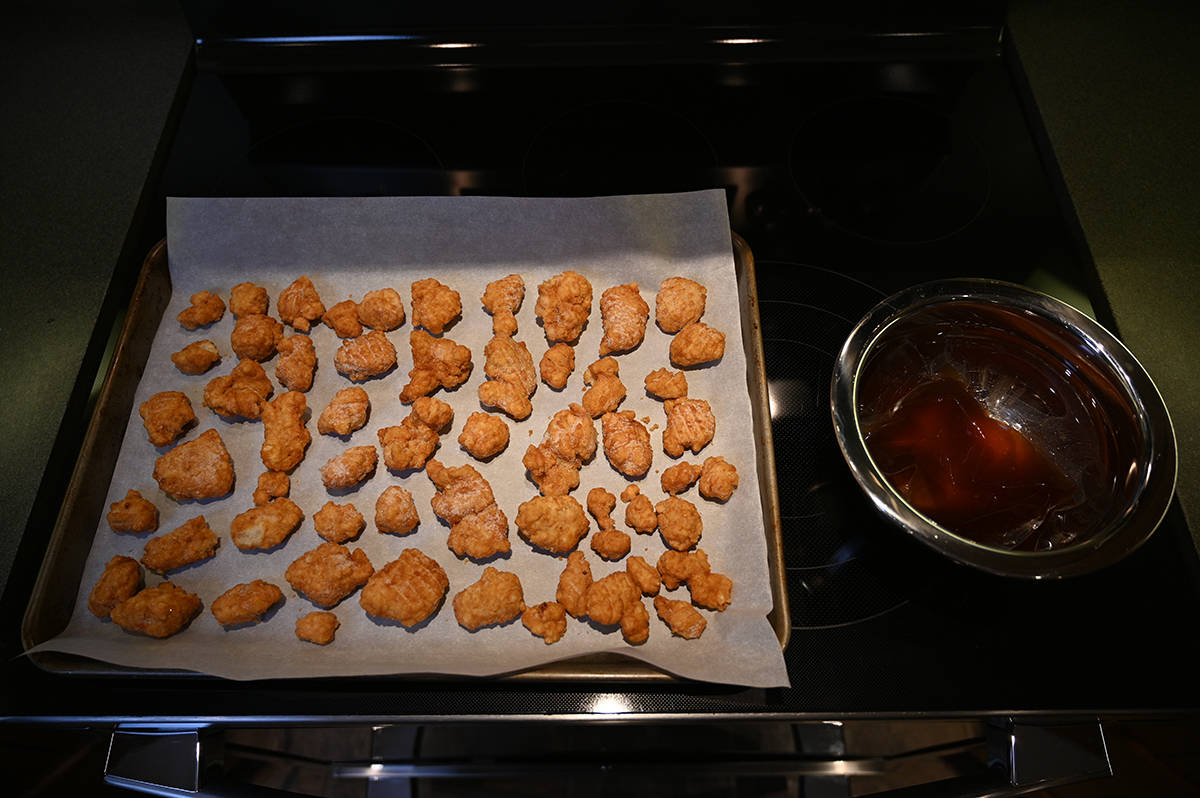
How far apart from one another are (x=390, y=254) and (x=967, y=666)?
1372 millimetres

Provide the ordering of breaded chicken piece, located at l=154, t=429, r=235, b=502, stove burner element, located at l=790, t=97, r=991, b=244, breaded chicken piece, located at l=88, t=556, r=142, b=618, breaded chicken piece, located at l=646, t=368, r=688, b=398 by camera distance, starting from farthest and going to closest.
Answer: stove burner element, located at l=790, t=97, r=991, b=244, breaded chicken piece, located at l=646, t=368, r=688, b=398, breaded chicken piece, located at l=154, t=429, r=235, b=502, breaded chicken piece, located at l=88, t=556, r=142, b=618

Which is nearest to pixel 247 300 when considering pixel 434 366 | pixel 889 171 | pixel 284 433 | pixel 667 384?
pixel 284 433

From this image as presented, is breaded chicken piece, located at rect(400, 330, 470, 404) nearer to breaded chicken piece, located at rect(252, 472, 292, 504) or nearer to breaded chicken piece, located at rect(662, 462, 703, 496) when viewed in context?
breaded chicken piece, located at rect(252, 472, 292, 504)

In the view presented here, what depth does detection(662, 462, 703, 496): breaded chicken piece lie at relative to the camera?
1.37 m

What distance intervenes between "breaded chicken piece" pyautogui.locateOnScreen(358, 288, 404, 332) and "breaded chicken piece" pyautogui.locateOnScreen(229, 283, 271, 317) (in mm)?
205

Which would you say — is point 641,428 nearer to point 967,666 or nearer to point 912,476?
point 912,476

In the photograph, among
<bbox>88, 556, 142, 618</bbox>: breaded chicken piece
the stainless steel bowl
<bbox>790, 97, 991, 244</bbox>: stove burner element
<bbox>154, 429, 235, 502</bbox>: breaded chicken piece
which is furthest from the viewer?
<bbox>790, 97, 991, 244</bbox>: stove burner element

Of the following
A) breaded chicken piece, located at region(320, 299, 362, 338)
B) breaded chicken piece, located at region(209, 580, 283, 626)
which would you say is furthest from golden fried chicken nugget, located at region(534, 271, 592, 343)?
breaded chicken piece, located at region(209, 580, 283, 626)

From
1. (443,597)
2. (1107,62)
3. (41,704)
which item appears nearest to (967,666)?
(443,597)

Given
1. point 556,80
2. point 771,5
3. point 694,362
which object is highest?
point 771,5

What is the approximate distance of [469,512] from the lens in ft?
4.40

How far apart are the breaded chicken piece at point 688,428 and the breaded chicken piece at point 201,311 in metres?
0.97

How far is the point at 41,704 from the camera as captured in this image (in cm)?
116

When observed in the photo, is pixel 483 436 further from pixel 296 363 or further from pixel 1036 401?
pixel 1036 401
